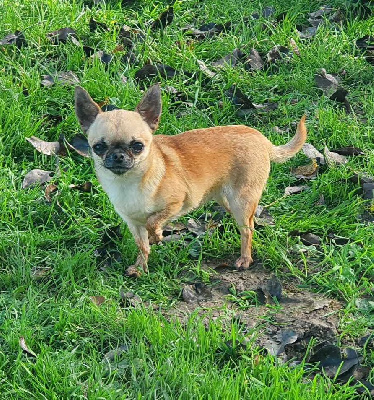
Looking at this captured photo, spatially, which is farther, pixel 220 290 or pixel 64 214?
pixel 64 214

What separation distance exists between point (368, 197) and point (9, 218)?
226 cm

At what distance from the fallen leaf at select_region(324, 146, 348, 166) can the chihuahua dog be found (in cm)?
64

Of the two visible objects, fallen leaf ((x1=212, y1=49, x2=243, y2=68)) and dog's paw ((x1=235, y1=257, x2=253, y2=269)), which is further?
fallen leaf ((x1=212, y1=49, x2=243, y2=68))

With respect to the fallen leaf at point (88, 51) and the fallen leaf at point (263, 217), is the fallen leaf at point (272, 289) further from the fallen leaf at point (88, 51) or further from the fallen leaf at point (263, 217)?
the fallen leaf at point (88, 51)

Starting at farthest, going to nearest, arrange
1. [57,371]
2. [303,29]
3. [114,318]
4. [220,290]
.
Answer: [303,29] < [220,290] < [114,318] < [57,371]

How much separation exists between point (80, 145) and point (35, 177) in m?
0.46

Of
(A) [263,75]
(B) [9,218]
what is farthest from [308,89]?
(B) [9,218]

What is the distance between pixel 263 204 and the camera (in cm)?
486

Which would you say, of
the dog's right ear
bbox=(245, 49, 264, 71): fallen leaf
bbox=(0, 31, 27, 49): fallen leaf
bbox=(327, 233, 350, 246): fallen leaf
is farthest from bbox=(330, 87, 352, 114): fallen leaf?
bbox=(0, 31, 27, 49): fallen leaf

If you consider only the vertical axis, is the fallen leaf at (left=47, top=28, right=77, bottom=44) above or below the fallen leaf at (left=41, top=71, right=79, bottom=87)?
above

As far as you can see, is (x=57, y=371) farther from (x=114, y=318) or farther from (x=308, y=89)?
(x=308, y=89)

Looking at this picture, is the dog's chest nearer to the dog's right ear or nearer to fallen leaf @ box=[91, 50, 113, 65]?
the dog's right ear

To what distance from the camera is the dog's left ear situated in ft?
13.9

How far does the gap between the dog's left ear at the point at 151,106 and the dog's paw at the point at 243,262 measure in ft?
3.05
